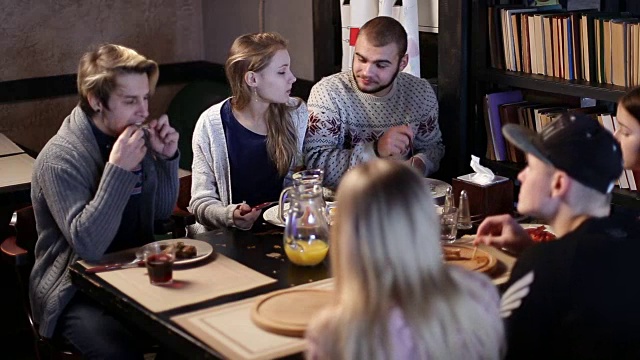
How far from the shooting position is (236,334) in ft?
6.46

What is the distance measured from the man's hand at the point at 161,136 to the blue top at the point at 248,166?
0.36 m

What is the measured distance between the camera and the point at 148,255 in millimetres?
2373

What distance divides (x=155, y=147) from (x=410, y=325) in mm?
1406

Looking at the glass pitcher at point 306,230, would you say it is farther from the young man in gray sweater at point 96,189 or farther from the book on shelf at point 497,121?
the book on shelf at point 497,121

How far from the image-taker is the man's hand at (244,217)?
277 cm

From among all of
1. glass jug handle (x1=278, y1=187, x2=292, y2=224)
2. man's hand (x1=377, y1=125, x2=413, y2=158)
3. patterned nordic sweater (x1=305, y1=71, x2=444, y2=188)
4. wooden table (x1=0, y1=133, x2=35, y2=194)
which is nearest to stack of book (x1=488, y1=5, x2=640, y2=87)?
patterned nordic sweater (x1=305, y1=71, x2=444, y2=188)

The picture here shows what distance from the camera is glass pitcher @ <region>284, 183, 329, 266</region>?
238 cm

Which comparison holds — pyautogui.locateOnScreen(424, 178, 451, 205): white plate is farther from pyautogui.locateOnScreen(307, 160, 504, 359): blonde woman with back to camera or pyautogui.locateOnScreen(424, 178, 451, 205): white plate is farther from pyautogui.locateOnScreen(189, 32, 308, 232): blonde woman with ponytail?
pyautogui.locateOnScreen(307, 160, 504, 359): blonde woman with back to camera

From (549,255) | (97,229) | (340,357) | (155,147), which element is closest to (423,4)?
(155,147)

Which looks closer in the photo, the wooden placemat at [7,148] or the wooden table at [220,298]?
the wooden table at [220,298]

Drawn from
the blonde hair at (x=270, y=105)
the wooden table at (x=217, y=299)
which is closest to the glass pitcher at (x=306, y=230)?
the wooden table at (x=217, y=299)

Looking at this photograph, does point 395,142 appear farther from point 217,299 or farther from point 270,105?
point 217,299

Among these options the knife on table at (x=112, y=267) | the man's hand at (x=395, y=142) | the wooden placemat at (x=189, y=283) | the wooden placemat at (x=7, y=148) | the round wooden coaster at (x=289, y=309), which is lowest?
the round wooden coaster at (x=289, y=309)

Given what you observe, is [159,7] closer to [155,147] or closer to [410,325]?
[155,147]
